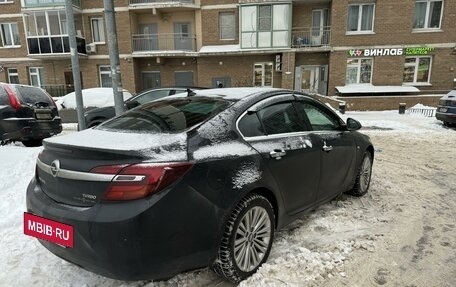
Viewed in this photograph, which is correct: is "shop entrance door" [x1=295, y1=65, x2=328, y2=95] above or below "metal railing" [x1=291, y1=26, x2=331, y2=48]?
below

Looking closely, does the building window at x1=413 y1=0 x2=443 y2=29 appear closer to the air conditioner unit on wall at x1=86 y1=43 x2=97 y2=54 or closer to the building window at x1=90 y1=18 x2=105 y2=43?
the building window at x1=90 y1=18 x2=105 y2=43

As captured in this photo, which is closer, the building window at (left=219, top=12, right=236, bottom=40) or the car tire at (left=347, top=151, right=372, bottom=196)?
the car tire at (left=347, top=151, right=372, bottom=196)

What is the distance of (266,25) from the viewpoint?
20.2 meters

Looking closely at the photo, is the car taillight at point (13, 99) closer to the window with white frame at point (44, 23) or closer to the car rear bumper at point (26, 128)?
the car rear bumper at point (26, 128)

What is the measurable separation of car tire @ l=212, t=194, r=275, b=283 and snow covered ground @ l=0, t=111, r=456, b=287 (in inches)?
4.4

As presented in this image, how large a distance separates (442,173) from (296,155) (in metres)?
4.38

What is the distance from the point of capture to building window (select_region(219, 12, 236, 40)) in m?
21.7

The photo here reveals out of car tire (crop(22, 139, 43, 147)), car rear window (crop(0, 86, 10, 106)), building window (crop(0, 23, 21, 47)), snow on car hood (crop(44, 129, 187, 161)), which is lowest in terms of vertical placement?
car tire (crop(22, 139, 43, 147))

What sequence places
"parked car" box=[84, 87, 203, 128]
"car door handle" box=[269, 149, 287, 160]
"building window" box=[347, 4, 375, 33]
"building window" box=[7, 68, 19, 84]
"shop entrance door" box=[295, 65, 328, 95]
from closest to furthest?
"car door handle" box=[269, 149, 287, 160] < "parked car" box=[84, 87, 203, 128] < "building window" box=[347, 4, 375, 33] < "shop entrance door" box=[295, 65, 328, 95] < "building window" box=[7, 68, 19, 84]

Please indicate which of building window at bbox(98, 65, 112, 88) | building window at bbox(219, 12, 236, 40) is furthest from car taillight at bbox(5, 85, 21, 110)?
building window at bbox(98, 65, 112, 88)

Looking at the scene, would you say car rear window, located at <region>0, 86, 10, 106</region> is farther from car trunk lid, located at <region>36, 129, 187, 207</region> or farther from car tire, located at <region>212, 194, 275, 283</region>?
car tire, located at <region>212, 194, 275, 283</region>

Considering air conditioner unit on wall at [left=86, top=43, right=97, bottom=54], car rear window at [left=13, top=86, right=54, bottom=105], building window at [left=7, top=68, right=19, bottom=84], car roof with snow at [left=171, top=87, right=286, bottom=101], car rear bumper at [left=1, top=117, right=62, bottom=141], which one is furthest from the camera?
building window at [left=7, top=68, right=19, bottom=84]

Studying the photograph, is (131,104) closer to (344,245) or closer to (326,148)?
(326,148)

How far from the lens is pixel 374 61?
1981 centimetres
